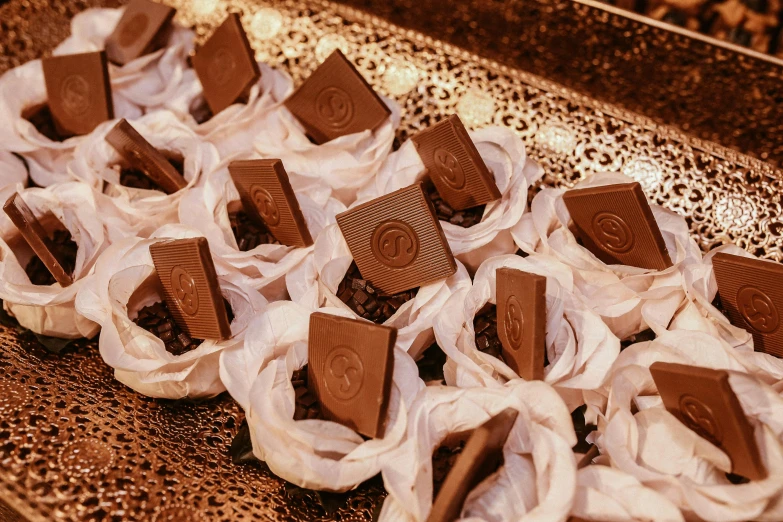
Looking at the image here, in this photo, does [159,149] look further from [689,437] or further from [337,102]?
[689,437]

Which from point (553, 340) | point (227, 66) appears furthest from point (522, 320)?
point (227, 66)

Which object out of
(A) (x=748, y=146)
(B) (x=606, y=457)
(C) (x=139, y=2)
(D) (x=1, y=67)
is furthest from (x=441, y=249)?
(D) (x=1, y=67)

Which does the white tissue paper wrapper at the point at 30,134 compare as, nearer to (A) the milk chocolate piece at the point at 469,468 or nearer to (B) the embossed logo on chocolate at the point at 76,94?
(B) the embossed logo on chocolate at the point at 76,94

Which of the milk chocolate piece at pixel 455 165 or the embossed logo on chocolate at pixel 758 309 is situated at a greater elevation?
the milk chocolate piece at pixel 455 165

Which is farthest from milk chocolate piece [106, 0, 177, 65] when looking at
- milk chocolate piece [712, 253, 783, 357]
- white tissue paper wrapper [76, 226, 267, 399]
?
milk chocolate piece [712, 253, 783, 357]

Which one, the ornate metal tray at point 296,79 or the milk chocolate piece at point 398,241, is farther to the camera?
the milk chocolate piece at point 398,241

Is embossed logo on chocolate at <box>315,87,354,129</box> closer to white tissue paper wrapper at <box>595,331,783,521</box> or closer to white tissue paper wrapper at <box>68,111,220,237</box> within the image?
white tissue paper wrapper at <box>68,111,220,237</box>

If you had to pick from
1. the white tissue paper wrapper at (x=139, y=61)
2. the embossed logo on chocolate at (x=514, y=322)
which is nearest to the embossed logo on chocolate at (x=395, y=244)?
the embossed logo on chocolate at (x=514, y=322)

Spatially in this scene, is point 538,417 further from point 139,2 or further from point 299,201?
point 139,2
